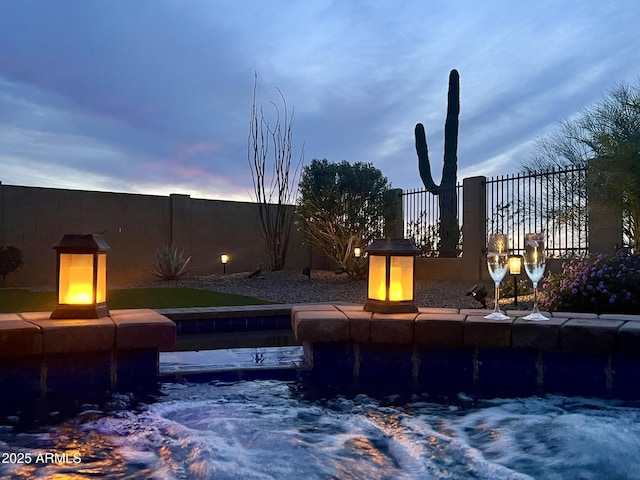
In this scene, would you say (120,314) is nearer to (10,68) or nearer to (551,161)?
(10,68)

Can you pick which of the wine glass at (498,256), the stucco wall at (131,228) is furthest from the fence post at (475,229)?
the wine glass at (498,256)

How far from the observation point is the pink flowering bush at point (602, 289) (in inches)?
176

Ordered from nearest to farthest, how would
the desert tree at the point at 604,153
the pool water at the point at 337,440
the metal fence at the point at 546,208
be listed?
1. the pool water at the point at 337,440
2. the desert tree at the point at 604,153
3. the metal fence at the point at 546,208

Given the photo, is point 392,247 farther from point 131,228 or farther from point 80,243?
point 131,228

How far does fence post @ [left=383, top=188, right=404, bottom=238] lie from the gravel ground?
140 cm

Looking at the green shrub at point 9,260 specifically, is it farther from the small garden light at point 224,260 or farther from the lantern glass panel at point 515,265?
the lantern glass panel at point 515,265

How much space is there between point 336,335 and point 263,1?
6499 millimetres

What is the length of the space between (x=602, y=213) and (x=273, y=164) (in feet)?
23.3

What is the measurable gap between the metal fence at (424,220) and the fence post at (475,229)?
2.20 ft

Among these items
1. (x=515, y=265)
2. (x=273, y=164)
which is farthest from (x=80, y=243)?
(x=273, y=164)

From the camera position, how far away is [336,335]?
2865 mm

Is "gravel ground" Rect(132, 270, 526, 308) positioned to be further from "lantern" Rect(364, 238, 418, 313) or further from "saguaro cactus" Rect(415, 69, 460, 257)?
"lantern" Rect(364, 238, 418, 313)

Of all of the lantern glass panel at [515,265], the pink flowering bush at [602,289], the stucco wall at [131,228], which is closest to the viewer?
the pink flowering bush at [602,289]

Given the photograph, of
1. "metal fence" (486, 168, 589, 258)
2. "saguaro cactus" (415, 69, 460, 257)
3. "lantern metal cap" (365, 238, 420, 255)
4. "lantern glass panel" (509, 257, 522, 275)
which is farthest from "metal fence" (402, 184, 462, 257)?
"lantern metal cap" (365, 238, 420, 255)
